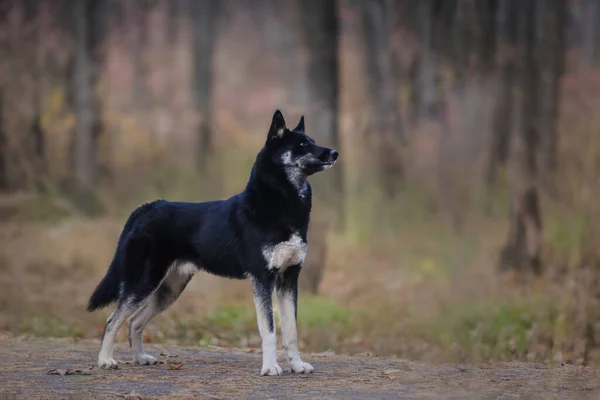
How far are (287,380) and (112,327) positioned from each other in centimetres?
178

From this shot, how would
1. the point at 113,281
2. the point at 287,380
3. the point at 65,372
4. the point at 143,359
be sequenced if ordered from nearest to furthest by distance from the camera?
1. the point at 287,380
2. the point at 65,372
3. the point at 113,281
4. the point at 143,359

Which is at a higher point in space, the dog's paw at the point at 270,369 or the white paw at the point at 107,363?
the white paw at the point at 107,363

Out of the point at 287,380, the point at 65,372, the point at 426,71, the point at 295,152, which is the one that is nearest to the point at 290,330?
the point at 287,380

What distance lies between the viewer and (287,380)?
7.48m

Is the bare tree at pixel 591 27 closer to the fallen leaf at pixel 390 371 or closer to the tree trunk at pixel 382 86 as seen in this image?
the tree trunk at pixel 382 86

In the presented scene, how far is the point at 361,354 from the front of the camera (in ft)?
32.7

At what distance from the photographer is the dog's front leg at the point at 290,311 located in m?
7.83

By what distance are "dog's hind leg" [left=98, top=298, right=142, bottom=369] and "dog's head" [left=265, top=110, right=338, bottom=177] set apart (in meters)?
1.91

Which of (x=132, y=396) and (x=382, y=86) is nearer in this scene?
(x=132, y=396)

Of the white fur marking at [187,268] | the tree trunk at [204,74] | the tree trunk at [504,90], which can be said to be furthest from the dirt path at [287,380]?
the tree trunk at [204,74]

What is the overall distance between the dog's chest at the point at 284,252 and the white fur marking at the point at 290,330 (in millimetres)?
352

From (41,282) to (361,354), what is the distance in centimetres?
790

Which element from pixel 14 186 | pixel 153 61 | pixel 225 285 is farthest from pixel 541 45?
pixel 153 61

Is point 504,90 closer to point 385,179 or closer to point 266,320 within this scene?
point 385,179
